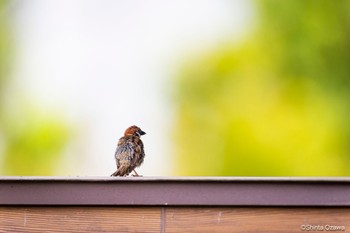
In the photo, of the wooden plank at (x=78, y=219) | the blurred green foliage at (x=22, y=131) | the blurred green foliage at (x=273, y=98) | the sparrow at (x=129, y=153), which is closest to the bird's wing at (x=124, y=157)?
the sparrow at (x=129, y=153)

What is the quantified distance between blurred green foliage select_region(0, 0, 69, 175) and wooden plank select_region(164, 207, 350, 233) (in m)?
6.14

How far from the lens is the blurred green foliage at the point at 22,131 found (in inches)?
394

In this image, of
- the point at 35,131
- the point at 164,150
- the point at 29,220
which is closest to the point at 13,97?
the point at 35,131

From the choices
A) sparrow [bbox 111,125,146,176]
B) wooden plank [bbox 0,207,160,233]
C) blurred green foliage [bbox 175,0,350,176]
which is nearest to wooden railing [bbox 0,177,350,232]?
wooden plank [bbox 0,207,160,233]

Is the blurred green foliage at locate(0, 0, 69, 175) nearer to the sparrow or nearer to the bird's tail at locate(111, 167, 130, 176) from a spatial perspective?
the sparrow

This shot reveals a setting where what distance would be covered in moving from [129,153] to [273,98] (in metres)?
5.98

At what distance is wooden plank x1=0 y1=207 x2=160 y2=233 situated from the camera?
11.9ft

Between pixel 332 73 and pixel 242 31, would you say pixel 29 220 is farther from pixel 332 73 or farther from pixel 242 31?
pixel 242 31

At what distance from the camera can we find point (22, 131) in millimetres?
10719

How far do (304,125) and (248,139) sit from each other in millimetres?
681

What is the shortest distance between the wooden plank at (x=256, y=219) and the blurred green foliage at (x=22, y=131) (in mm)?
6144

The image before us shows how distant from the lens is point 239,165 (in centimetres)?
1036

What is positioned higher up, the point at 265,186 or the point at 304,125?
the point at 304,125

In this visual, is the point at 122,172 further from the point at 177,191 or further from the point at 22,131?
the point at 22,131
